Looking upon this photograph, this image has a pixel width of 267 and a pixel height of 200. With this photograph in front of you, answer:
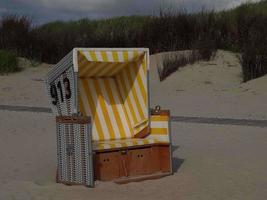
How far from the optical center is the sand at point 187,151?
6363 mm

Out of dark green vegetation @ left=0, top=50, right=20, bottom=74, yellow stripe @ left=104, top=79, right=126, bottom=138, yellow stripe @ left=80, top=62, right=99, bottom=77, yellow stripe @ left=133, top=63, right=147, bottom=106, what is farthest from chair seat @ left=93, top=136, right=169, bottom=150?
dark green vegetation @ left=0, top=50, right=20, bottom=74

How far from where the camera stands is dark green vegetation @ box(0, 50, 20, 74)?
21.9m

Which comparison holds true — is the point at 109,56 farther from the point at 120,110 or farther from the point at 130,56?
the point at 120,110

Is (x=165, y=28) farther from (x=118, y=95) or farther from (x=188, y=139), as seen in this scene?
(x=118, y=95)

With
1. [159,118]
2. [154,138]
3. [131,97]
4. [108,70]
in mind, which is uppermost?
[108,70]

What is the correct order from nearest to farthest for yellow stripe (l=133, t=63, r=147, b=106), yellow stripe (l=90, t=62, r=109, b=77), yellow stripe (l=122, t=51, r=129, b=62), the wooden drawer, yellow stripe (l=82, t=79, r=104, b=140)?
the wooden drawer
yellow stripe (l=122, t=51, r=129, b=62)
yellow stripe (l=90, t=62, r=109, b=77)
yellow stripe (l=133, t=63, r=147, b=106)
yellow stripe (l=82, t=79, r=104, b=140)

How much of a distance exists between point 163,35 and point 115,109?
16096 mm

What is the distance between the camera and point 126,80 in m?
8.16

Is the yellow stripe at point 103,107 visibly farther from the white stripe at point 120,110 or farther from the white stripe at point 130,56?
the white stripe at point 130,56

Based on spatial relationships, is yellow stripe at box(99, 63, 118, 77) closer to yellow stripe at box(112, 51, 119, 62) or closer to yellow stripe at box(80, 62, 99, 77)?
yellow stripe at box(80, 62, 99, 77)

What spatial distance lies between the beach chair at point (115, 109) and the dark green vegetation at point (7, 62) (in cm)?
1439

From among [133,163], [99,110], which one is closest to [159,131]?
[133,163]

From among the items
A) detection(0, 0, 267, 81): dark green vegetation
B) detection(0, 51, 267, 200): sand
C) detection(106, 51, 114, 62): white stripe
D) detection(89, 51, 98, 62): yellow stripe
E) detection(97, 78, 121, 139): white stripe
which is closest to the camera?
detection(0, 51, 267, 200): sand

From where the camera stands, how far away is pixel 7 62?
22.2 metres
